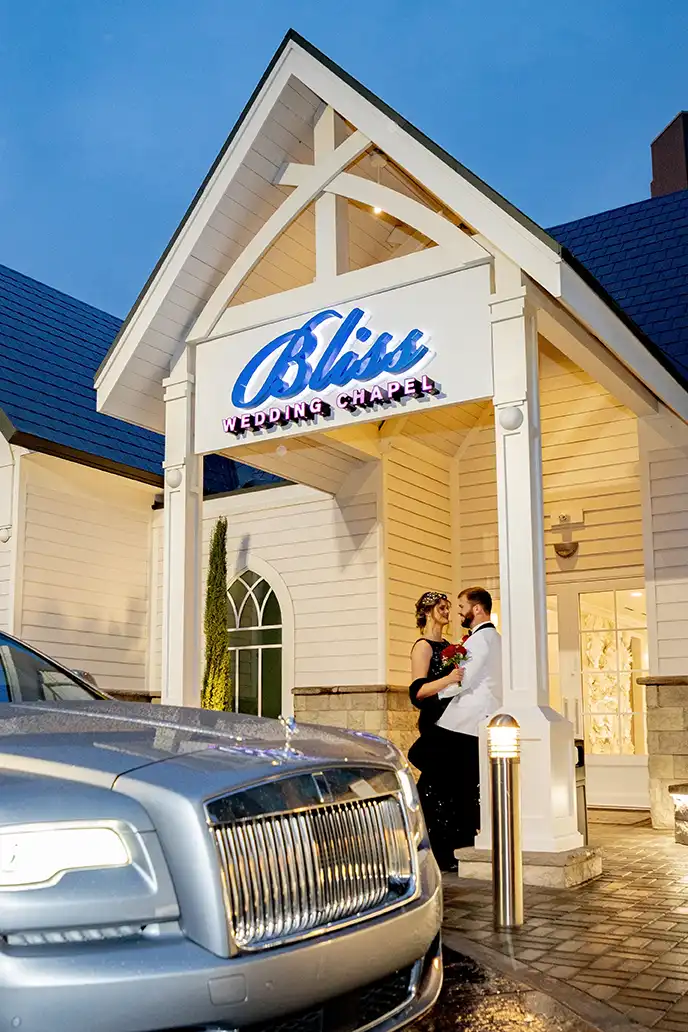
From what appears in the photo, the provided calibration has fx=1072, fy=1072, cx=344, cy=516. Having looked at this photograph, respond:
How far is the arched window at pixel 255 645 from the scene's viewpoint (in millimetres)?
13312

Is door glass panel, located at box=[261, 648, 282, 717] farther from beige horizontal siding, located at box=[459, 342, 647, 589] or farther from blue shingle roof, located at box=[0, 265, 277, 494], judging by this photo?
beige horizontal siding, located at box=[459, 342, 647, 589]

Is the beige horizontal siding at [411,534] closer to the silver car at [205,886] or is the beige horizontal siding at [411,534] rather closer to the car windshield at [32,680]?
the car windshield at [32,680]

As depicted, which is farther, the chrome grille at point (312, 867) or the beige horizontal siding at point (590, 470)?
the beige horizontal siding at point (590, 470)

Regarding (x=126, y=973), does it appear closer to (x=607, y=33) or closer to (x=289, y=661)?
(x=289, y=661)

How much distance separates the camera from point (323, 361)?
873cm

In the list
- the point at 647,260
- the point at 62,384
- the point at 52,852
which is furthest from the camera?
the point at 62,384

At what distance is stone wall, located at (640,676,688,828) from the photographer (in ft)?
33.2

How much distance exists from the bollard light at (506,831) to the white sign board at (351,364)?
3107 millimetres

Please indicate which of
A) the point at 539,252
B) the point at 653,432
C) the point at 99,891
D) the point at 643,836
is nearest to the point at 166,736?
the point at 99,891

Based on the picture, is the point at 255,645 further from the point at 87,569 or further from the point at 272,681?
the point at 87,569

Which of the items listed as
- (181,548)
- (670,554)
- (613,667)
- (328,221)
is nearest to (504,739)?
(181,548)

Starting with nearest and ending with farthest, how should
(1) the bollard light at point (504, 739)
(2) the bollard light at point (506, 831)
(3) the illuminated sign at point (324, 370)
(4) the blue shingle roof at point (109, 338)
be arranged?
1. (2) the bollard light at point (506, 831)
2. (1) the bollard light at point (504, 739)
3. (3) the illuminated sign at point (324, 370)
4. (4) the blue shingle roof at point (109, 338)

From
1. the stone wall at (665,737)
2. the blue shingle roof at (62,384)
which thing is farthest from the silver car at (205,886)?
the blue shingle roof at (62,384)

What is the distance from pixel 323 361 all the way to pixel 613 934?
500cm
